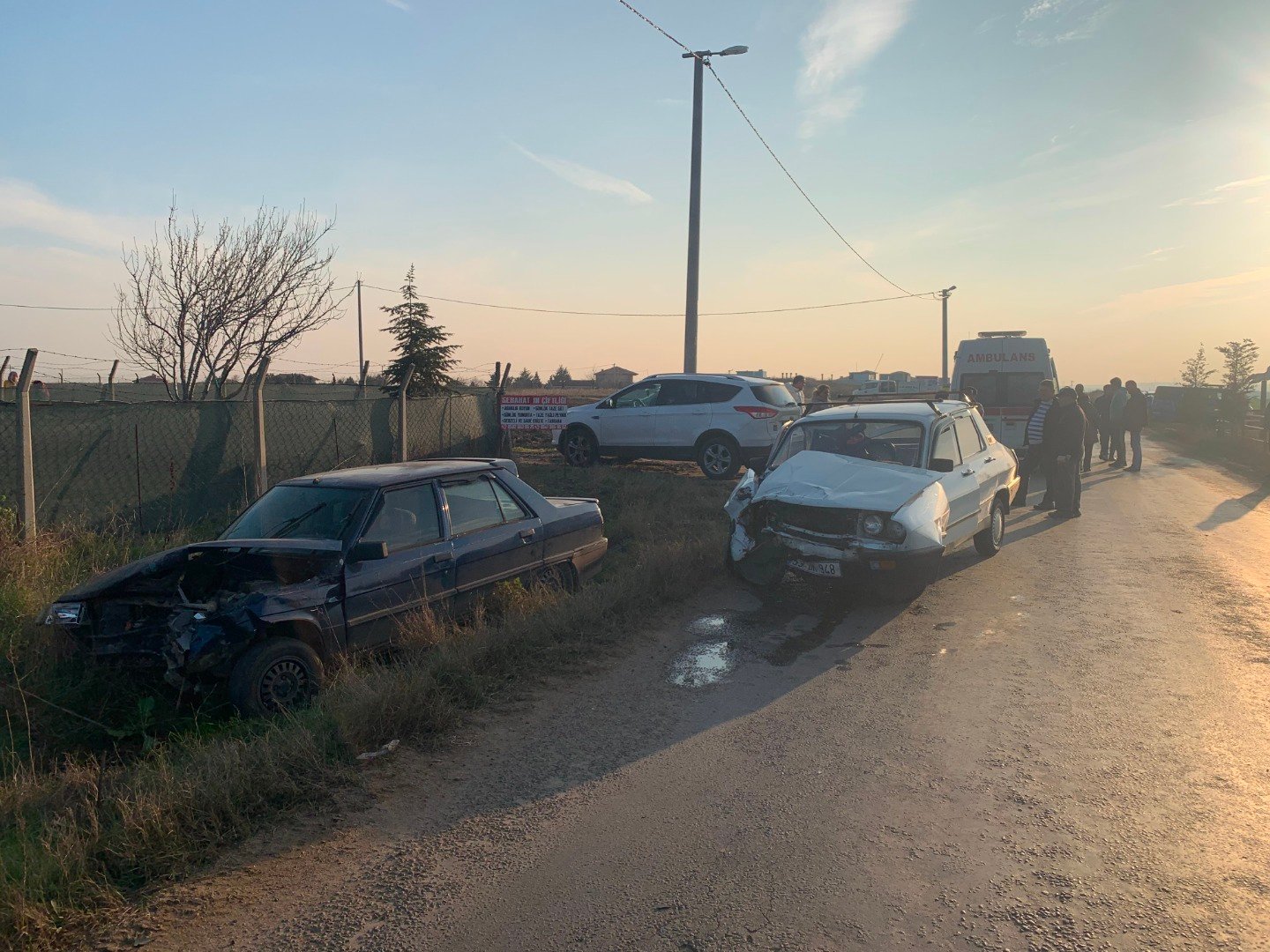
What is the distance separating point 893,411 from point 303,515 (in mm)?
6308

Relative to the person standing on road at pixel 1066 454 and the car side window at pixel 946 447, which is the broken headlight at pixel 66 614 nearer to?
the car side window at pixel 946 447

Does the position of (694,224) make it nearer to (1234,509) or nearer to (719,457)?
(719,457)

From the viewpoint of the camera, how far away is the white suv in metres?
15.5

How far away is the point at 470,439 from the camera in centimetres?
1717

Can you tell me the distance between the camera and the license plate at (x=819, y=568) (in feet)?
26.2

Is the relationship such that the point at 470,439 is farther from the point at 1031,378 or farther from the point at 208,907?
the point at 208,907

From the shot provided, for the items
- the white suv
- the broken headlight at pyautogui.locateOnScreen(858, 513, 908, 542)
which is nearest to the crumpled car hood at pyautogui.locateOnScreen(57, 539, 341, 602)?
the broken headlight at pyautogui.locateOnScreen(858, 513, 908, 542)

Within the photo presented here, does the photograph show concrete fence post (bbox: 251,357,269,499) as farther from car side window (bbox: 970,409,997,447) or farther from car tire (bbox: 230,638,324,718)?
car side window (bbox: 970,409,997,447)

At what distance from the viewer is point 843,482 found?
28.2ft

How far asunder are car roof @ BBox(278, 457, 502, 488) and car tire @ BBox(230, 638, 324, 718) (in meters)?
1.44

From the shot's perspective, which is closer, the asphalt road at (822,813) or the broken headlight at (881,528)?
the asphalt road at (822,813)

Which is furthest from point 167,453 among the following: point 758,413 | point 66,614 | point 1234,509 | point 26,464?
point 1234,509

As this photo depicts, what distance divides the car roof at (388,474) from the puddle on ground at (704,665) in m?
2.32

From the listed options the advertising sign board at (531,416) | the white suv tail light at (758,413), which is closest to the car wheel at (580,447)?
the advertising sign board at (531,416)
